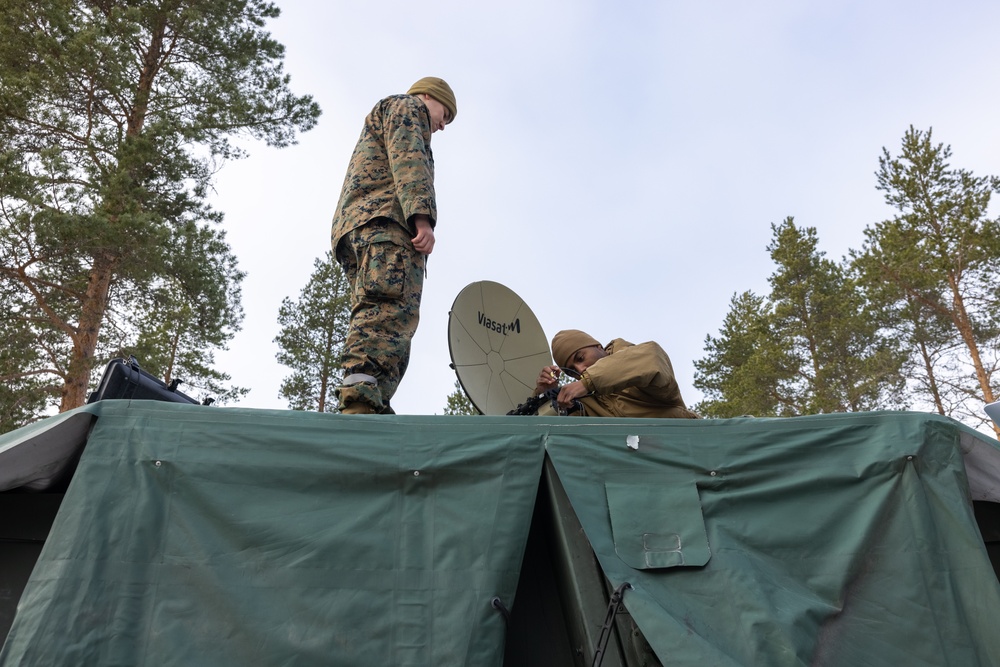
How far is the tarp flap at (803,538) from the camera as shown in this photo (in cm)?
237

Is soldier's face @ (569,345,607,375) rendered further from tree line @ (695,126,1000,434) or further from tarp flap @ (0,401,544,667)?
tree line @ (695,126,1000,434)

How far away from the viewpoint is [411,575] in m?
2.44

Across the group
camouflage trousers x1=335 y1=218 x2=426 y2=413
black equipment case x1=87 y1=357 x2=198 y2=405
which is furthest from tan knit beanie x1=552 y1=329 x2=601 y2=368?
black equipment case x1=87 y1=357 x2=198 y2=405

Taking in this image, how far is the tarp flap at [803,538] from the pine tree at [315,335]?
1989cm

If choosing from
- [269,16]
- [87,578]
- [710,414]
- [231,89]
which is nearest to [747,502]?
[87,578]

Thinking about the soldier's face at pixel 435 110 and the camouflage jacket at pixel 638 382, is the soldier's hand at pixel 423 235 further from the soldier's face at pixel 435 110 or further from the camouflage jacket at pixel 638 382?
the camouflage jacket at pixel 638 382

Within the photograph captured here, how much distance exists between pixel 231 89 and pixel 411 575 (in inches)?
522

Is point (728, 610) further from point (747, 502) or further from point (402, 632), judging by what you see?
point (402, 632)

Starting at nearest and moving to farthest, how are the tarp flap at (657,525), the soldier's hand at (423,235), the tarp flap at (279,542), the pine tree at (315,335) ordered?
the tarp flap at (279,542) → the tarp flap at (657,525) → the soldier's hand at (423,235) → the pine tree at (315,335)

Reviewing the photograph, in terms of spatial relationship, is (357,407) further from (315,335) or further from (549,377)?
(315,335)

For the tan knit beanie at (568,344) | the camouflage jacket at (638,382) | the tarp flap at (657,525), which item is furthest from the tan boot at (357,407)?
the tan knit beanie at (568,344)

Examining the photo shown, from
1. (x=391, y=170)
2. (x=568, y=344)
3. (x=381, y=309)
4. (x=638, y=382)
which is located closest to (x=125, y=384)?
(x=381, y=309)

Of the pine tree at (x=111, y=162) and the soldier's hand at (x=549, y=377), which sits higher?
the pine tree at (x=111, y=162)

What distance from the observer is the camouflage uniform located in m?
3.50
